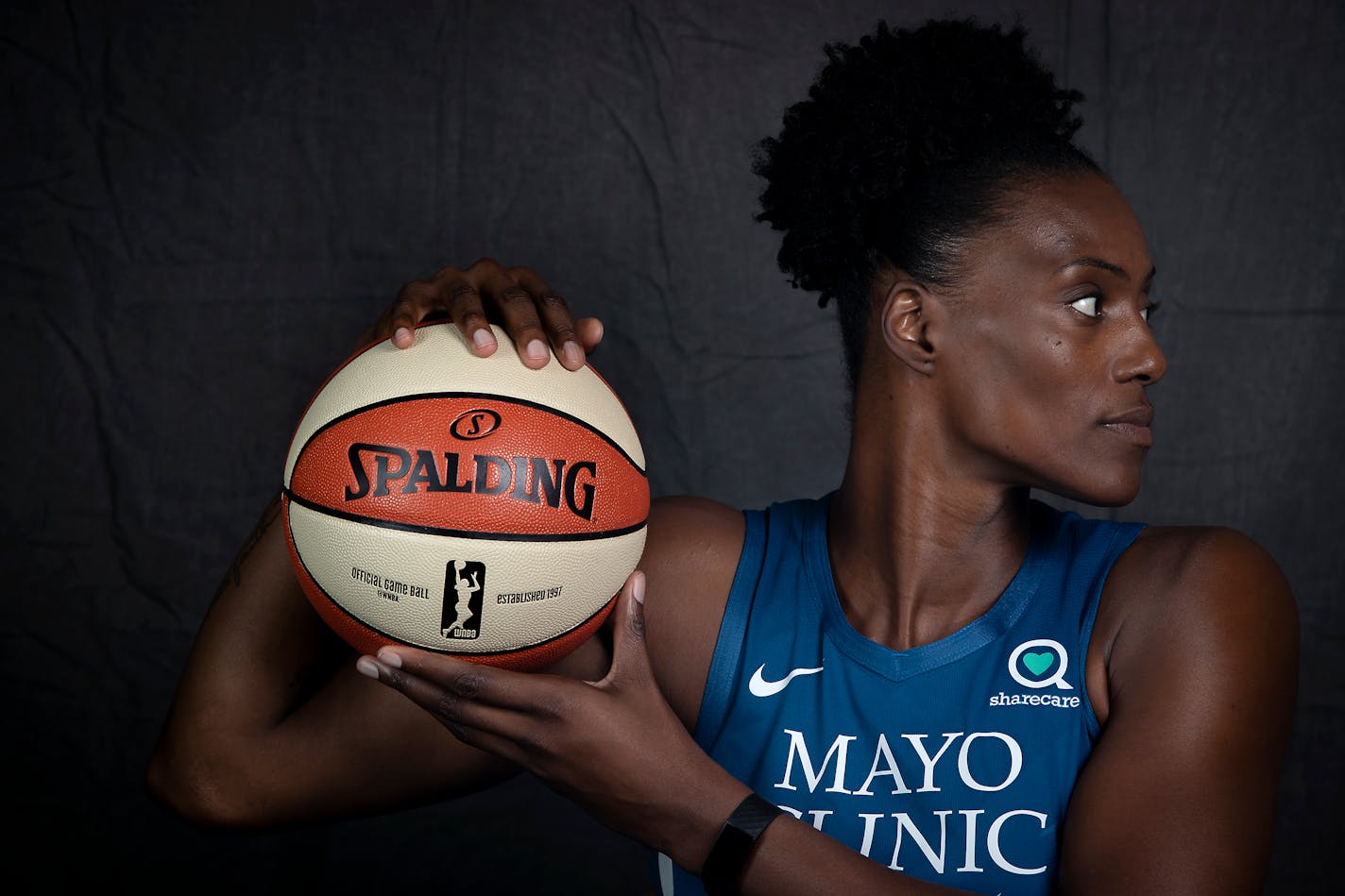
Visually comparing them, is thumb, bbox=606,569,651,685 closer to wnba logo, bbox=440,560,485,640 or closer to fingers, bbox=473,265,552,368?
wnba logo, bbox=440,560,485,640

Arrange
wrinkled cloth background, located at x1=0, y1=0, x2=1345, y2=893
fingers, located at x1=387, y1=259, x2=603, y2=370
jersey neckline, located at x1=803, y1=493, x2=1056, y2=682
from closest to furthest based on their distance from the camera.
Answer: fingers, located at x1=387, y1=259, x2=603, y2=370, jersey neckline, located at x1=803, y1=493, x2=1056, y2=682, wrinkled cloth background, located at x1=0, y1=0, x2=1345, y2=893

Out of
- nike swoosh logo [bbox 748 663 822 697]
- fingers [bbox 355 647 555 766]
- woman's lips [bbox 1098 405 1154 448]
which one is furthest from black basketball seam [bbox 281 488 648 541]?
woman's lips [bbox 1098 405 1154 448]

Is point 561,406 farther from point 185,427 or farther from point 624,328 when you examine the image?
point 185,427

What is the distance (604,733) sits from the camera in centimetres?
116

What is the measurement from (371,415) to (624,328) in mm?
1202

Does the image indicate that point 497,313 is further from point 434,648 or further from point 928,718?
point 928,718

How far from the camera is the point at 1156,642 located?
1.34m

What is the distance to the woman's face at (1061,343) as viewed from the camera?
4.62 ft

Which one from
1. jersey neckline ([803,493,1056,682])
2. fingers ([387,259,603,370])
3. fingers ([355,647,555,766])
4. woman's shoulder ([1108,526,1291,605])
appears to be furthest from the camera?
jersey neckline ([803,493,1056,682])

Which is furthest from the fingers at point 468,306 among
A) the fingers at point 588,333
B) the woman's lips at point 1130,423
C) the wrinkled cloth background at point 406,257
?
the wrinkled cloth background at point 406,257

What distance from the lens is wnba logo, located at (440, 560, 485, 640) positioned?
1.15 metres

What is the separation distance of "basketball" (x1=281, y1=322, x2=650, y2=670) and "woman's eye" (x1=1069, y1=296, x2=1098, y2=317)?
23.1 inches

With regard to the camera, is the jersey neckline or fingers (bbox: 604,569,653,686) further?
the jersey neckline

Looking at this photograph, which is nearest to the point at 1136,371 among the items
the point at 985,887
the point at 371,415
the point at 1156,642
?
the point at 1156,642
